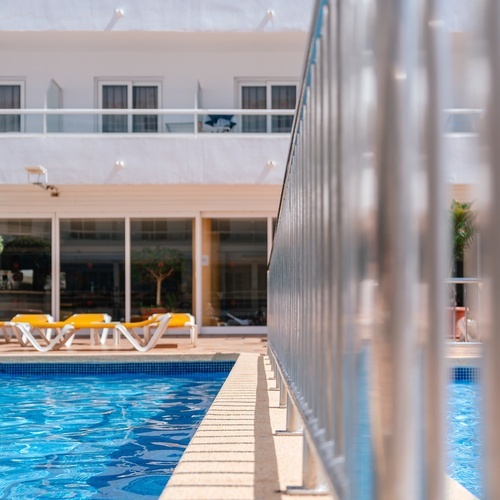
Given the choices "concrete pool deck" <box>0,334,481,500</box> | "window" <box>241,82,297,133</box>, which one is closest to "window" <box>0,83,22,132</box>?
"window" <box>241,82,297,133</box>

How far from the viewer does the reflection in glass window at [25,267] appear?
645 inches

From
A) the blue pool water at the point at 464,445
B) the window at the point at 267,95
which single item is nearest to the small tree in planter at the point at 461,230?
the blue pool water at the point at 464,445

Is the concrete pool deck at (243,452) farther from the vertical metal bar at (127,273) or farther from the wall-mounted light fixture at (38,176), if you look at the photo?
the vertical metal bar at (127,273)

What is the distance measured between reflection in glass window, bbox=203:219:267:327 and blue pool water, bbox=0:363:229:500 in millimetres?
5339

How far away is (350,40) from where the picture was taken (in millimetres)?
1577

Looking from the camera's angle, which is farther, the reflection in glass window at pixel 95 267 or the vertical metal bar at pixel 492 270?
the reflection in glass window at pixel 95 267

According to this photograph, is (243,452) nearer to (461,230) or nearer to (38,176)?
(461,230)

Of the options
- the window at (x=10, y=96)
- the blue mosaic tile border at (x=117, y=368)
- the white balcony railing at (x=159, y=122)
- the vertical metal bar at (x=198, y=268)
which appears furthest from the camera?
the window at (x=10, y=96)

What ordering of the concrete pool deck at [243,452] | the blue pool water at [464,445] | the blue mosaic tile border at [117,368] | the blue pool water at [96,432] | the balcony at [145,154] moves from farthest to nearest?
1. the balcony at [145,154]
2. the blue mosaic tile border at [117,368]
3. the blue pool water at [96,432]
4. the blue pool water at [464,445]
5. the concrete pool deck at [243,452]

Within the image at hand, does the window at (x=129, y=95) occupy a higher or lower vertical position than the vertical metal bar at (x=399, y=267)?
higher

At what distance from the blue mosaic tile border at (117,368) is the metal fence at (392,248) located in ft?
31.0

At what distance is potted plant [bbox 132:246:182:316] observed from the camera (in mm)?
16359

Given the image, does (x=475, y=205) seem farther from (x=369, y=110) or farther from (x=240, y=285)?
(x=240, y=285)

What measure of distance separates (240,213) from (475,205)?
50.8 ft
